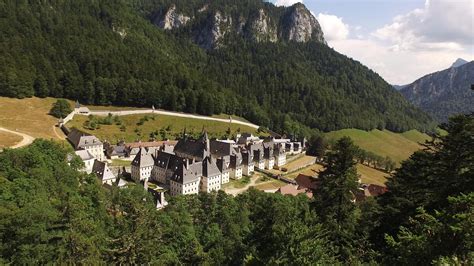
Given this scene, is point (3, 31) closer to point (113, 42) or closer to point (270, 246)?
point (113, 42)

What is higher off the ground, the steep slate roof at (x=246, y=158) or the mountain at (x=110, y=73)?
the mountain at (x=110, y=73)

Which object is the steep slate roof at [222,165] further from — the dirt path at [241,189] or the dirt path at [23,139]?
the dirt path at [23,139]

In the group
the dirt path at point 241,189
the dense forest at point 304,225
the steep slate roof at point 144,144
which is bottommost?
the dirt path at point 241,189

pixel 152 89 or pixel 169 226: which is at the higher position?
pixel 152 89

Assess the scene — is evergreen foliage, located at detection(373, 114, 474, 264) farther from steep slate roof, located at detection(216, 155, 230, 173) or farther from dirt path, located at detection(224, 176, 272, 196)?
steep slate roof, located at detection(216, 155, 230, 173)

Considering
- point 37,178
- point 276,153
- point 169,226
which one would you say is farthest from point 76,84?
point 169,226

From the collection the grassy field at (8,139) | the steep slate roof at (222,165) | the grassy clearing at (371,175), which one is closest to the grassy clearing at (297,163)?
the grassy clearing at (371,175)

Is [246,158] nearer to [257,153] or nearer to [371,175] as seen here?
[257,153]
